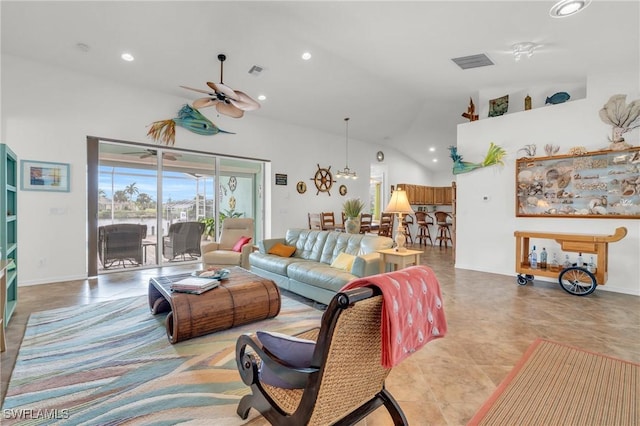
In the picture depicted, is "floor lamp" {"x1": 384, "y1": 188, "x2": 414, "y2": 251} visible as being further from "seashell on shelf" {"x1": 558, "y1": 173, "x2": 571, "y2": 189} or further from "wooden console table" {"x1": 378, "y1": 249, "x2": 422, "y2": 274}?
"seashell on shelf" {"x1": 558, "y1": 173, "x2": 571, "y2": 189}

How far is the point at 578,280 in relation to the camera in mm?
4121

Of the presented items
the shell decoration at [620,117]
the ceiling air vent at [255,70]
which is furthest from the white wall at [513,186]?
the ceiling air vent at [255,70]

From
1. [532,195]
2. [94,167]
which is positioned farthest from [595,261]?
[94,167]

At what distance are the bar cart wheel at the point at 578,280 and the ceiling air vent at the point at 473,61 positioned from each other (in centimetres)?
320

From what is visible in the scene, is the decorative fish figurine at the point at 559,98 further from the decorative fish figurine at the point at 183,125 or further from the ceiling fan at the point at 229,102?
the decorative fish figurine at the point at 183,125

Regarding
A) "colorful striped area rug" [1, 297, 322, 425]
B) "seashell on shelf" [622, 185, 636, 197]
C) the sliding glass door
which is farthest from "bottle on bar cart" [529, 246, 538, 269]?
the sliding glass door

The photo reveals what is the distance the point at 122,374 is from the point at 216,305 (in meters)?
0.80

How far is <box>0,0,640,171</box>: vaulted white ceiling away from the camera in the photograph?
3.37m

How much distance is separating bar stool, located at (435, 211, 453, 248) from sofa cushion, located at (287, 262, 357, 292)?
631 centimetres

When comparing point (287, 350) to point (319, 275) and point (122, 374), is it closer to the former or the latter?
point (122, 374)

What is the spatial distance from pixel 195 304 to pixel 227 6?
378cm

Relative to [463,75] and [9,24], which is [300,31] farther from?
[9,24]

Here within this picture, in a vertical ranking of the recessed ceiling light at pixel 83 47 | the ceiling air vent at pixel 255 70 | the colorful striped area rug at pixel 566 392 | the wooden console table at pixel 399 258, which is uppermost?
the ceiling air vent at pixel 255 70

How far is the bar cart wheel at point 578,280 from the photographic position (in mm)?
3988
